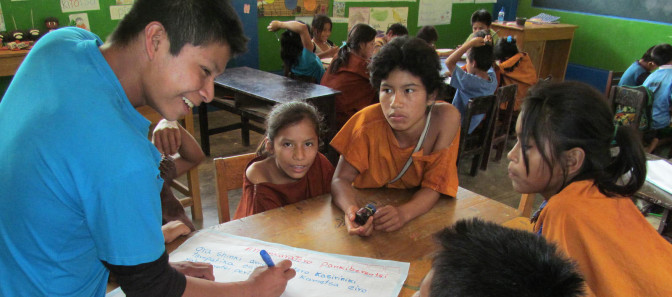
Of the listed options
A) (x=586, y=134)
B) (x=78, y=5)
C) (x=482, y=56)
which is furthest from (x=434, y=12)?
(x=586, y=134)

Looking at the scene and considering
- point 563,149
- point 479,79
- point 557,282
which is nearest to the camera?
point 557,282

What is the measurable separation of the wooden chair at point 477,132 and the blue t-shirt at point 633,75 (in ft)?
5.45

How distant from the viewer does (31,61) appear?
67 cm

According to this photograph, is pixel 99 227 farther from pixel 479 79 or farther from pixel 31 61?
pixel 479 79

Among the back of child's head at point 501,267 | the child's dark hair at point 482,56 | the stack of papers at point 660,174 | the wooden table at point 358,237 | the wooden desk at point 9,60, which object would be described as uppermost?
the back of child's head at point 501,267

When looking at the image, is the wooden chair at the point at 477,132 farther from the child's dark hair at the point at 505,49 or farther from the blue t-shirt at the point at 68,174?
the blue t-shirt at the point at 68,174

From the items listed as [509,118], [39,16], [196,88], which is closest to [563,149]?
[196,88]

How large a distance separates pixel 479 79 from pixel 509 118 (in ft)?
1.84

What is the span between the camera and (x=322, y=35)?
4688 mm

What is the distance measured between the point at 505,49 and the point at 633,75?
1.21 meters

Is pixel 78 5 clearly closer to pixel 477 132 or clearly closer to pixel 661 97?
pixel 477 132

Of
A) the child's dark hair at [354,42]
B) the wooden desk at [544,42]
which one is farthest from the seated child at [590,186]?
the wooden desk at [544,42]

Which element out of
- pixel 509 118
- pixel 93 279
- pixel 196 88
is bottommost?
pixel 509 118

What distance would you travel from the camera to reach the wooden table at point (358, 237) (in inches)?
45.7
